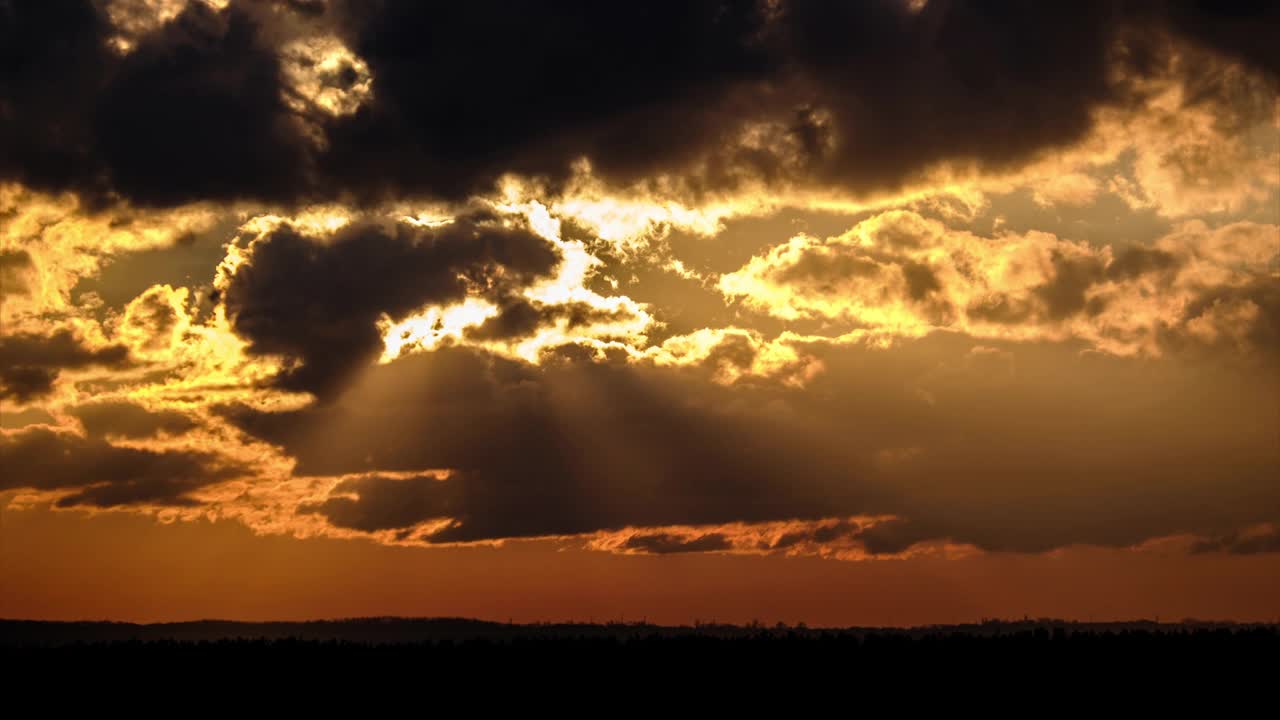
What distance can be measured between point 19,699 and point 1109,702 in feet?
274

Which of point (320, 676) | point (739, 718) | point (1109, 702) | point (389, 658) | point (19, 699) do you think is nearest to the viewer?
point (739, 718)

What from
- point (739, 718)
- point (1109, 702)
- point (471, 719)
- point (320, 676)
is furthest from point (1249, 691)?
point (320, 676)

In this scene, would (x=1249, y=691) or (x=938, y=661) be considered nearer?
(x=1249, y=691)

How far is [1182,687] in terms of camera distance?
128 m

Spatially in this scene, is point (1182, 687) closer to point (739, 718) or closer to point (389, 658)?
point (739, 718)

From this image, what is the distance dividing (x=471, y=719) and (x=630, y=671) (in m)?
32.1

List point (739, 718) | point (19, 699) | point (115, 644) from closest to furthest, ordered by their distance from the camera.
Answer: point (739, 718)
point (19, 699)
point (115, 644)

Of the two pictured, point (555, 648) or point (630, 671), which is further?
point (555, 648)

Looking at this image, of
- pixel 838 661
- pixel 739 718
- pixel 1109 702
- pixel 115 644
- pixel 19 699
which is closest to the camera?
pixel 739 718

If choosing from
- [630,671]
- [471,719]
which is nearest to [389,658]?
[630,671]

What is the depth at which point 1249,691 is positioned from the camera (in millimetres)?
124500

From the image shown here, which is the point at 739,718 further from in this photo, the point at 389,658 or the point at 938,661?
the point at 389,658

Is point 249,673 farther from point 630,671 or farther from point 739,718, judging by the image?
point 739,718

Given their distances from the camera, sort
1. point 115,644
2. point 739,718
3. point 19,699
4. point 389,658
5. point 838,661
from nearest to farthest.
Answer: point 739,718 < point 19,699 < point 838,661 < point 389,658 < point 115,644
